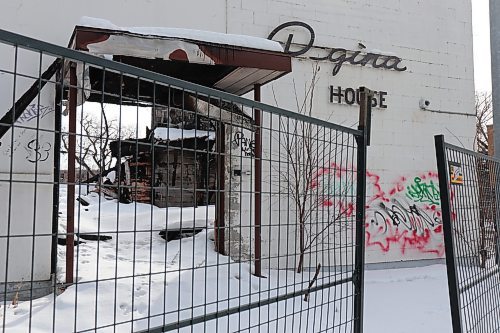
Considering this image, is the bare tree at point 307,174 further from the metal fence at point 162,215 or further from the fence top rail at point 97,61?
the fence top rail at point 97,61

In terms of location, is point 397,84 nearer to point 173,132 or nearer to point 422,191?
point 422,191

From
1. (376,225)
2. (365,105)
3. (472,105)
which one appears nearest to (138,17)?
(365,105)

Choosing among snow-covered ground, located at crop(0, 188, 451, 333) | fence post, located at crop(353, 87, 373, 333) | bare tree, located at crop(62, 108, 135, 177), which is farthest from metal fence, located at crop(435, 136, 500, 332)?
bare tree, located at crop(62, 108, 135, 177)

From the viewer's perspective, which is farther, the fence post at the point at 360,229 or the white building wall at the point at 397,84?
the white building wall at the point at 397,84

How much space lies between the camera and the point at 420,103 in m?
8.84

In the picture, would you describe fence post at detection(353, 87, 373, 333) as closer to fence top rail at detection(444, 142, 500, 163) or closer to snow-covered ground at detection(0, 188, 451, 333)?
snow-covered ground at detection(0, 188, 451, 333)

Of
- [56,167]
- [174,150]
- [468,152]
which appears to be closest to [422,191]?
[468,152]

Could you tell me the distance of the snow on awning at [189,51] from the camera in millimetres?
4609

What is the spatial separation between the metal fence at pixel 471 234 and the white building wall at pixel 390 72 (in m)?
3.63

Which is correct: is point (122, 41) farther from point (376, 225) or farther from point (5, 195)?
point (376, 225)

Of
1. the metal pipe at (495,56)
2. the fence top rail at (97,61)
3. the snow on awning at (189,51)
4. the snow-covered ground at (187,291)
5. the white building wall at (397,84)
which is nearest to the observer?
the fence top rail at (97,61)

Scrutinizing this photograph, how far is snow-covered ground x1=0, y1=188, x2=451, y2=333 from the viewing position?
2.39 m

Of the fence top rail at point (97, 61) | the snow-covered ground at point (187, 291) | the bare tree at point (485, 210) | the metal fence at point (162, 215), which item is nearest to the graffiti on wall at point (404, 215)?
the snow-covered ground at point (187, 291)

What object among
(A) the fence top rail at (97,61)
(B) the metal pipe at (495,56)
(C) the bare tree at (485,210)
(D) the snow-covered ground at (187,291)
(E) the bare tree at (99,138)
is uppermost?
(B) the metal pipe at (495,56)
